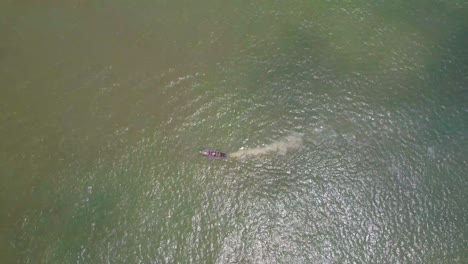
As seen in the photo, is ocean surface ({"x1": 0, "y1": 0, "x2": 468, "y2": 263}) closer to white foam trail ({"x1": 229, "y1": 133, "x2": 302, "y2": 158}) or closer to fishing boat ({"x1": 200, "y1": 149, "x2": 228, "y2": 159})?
white foam trail ({"x1": 229, "y1": 133, "x2": 302, "y2": 158})

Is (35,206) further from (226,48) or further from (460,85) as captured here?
(460,85)

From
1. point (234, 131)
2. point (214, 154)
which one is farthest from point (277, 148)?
point (214, 154)

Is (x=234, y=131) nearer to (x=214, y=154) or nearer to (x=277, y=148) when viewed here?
(x=214, y=154)

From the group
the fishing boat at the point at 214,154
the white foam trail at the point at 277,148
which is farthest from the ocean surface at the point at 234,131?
the fishing boat at the point at 214,154

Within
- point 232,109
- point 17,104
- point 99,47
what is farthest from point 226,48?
point 17,104

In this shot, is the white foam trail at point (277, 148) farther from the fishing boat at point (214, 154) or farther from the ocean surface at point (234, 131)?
the fishing boat at point (214, 154)

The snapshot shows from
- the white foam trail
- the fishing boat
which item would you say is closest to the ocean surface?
the white foam trail
